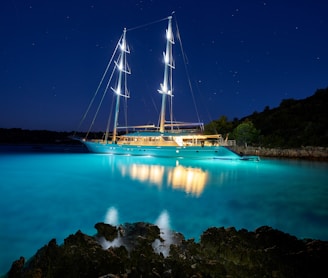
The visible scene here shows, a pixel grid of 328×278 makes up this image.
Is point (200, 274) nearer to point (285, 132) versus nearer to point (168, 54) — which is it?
point (168, 54)

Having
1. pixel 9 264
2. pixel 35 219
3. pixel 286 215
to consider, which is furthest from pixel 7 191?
pixel 286 215

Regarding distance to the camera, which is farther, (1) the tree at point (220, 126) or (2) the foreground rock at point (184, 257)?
(1) the tree at point (220, 126)

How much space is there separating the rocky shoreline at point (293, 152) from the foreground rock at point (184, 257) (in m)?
32.7

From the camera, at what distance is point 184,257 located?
385 centimetres

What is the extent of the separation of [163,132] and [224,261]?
26936mm

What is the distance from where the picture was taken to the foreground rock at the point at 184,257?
3.33 metres

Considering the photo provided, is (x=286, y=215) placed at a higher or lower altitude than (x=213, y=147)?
lower

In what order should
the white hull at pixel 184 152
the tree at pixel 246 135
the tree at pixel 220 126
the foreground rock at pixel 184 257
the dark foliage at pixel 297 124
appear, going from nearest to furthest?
the foreground rock at pixel 184 257, the white hull at pixel 184 152, the dark foliage at pixel 297 124, the tree at pixel 246 135, the tree at pixel 220 126

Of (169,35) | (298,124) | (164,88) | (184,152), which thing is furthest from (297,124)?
(169,35)

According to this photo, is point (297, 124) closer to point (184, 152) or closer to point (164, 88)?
point (184, 152)

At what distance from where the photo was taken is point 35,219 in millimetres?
6719

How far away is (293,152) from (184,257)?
35.9 m

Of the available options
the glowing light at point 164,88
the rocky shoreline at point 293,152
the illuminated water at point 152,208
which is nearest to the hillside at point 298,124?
the rocky shoreline at point 293,152

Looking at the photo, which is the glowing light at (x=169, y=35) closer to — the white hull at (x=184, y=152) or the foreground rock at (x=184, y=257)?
the white hull at (x=184, y=152)
